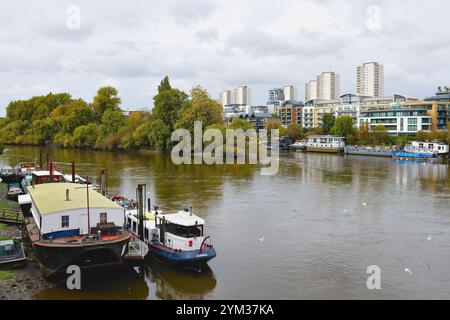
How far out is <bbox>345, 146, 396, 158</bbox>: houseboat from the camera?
284ft

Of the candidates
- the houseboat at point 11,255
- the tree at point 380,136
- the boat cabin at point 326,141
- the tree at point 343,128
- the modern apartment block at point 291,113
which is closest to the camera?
the houseboat at point 11,255

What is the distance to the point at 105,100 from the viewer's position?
116062 mm

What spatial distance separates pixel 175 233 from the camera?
21.0m

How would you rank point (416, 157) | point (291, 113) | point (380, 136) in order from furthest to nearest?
point (291, 113), point (380, 136), point (416, 157)

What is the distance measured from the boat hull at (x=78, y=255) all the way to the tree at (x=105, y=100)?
100498mm

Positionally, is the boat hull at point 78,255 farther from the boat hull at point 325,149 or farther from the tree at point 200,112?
the boat hull at point 325,149

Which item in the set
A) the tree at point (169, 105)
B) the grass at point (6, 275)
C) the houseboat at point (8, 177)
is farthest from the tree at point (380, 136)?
the grass at point (6, 275)

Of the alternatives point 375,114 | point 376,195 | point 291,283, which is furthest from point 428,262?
point 375,114

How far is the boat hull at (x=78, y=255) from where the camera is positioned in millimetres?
18250

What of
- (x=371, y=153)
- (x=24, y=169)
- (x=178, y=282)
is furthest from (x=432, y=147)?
(x=178, y=282)

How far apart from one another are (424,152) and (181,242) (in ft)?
230

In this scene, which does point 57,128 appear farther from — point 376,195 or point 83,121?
point 376,195

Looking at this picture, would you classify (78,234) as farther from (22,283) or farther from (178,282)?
(178,282)

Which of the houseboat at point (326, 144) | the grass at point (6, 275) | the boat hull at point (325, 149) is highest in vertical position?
the houseboat at point (326, 144)
